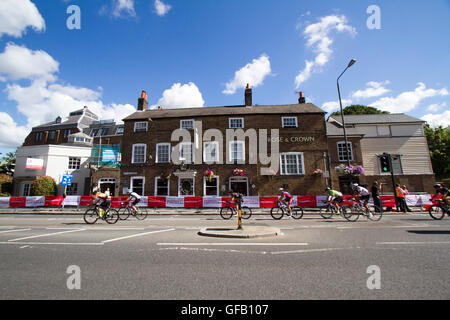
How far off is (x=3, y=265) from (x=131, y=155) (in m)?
17.9

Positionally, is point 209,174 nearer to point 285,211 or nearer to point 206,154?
point 206,154

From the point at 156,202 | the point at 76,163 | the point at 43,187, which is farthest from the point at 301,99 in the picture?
the point at 43,187

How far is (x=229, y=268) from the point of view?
406cm

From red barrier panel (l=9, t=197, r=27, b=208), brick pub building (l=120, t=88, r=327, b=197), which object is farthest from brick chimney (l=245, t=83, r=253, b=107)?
red barrier panel (l=9, t=197, r=27, b=208)

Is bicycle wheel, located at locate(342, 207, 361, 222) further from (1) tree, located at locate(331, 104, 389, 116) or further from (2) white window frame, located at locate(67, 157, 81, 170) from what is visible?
(1) tree, located at locate(331, 104, 389, 116)

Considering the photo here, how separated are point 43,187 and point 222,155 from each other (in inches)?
894

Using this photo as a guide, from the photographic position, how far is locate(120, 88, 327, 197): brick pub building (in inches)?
778

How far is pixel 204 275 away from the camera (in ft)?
12.2

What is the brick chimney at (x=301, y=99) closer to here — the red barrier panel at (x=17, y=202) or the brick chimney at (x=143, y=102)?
the brick chimney at (x=143, y=102)

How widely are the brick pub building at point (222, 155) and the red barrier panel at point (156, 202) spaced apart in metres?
1.99

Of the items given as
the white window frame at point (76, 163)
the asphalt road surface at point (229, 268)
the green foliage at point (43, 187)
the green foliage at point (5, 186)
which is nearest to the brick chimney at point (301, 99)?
the asphalt road surface at point (229, 268)

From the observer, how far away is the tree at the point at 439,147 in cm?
3206

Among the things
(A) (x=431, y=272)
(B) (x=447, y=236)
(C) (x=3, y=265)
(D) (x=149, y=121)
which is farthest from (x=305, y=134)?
(C) (x=3, y=265)
